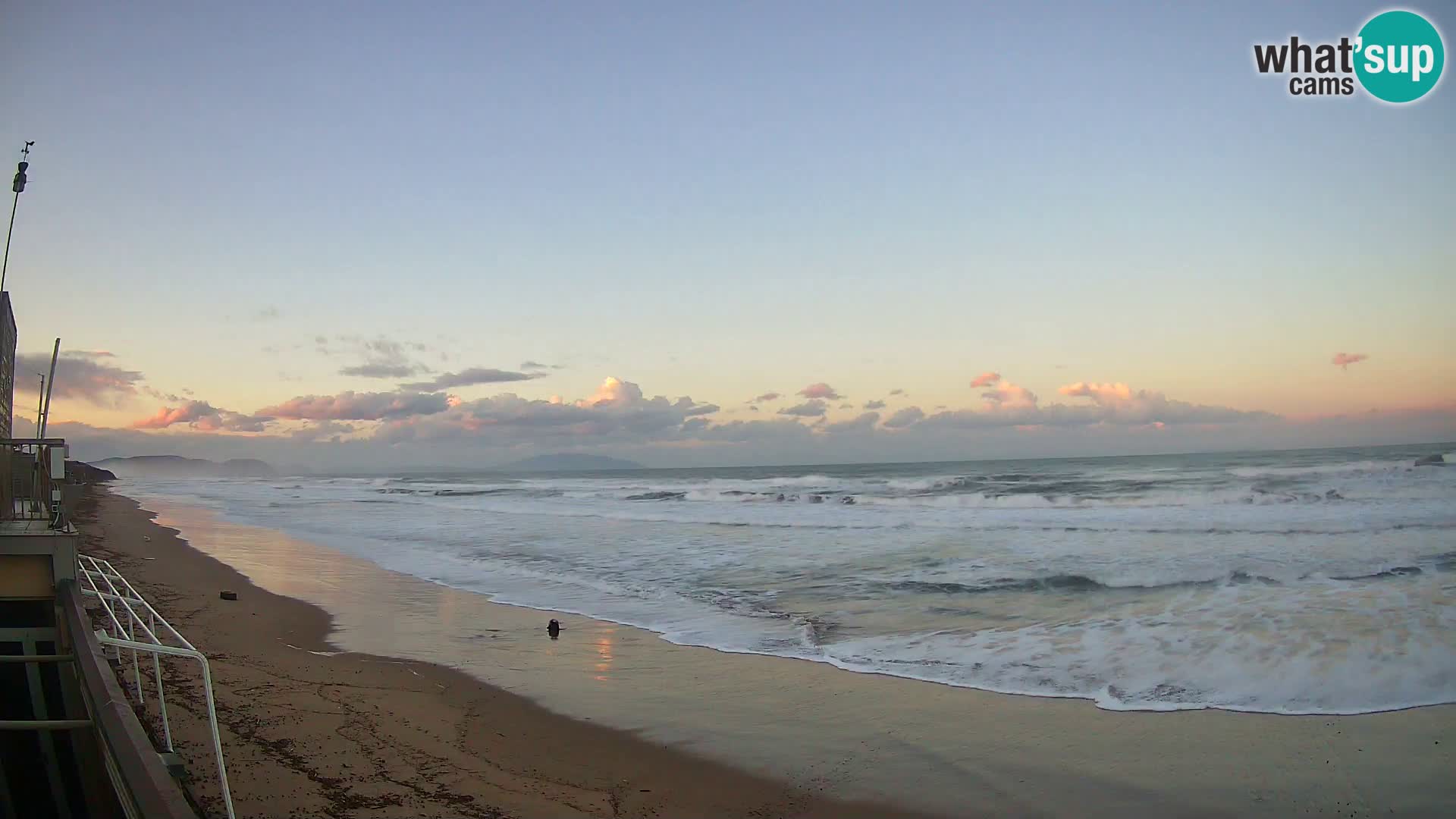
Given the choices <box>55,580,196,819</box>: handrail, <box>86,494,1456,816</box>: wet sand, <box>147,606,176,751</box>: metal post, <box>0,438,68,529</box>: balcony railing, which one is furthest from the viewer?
<box>0,438,68,529</box>: balcony railing

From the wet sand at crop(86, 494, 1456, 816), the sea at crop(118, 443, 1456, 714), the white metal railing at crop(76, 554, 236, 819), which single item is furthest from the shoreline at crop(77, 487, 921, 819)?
the sea at crop(118, 443, 1456, 714)

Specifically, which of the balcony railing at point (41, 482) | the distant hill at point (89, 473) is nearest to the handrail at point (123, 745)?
the balcony railing at point (41, 482)

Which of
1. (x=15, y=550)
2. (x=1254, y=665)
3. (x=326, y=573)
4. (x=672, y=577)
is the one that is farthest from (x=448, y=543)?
(x=1254, y=665)

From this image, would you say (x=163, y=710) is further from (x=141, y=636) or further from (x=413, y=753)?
(x=141, y=636)

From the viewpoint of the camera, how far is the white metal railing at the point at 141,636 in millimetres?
4305

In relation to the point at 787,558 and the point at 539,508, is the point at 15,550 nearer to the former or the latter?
the point at 787,558

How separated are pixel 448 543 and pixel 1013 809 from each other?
65.3ft

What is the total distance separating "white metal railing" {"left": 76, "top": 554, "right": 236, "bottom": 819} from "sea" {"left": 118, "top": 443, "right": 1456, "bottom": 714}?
16.2 feet

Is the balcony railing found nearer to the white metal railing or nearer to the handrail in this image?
the white metal railing

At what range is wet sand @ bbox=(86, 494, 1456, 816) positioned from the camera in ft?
17.6

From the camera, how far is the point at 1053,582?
46.1ft

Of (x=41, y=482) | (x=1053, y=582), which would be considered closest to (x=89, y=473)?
(x=41, y=482)

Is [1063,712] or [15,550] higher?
[15,550]

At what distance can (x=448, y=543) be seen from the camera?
22719 mm
